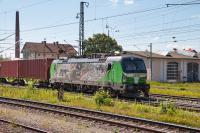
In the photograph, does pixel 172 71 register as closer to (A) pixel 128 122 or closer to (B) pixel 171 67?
(B) pixel 171 67

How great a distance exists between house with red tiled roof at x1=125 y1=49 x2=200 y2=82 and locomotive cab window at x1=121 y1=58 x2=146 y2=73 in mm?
29212

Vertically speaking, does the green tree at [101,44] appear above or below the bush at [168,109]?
above

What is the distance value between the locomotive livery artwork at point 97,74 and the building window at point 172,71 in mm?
25781

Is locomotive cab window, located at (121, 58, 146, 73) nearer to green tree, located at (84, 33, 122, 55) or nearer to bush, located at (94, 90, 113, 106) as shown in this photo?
bush, located at (94, 90, 113, 106)

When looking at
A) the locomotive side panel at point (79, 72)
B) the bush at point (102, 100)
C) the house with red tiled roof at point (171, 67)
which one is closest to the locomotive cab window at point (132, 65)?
the locomotive side panel at point (79, 72)

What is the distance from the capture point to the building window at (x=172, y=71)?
57344mm

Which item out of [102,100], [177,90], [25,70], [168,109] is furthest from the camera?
[25,70]

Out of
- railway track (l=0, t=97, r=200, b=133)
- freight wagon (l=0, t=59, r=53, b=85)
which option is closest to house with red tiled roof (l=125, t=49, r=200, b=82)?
freight wagon (l=0, t=59, r=53, b=85)

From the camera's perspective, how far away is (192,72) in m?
61.3

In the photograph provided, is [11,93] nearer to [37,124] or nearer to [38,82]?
[38,82]

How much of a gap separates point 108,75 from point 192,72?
38.8m

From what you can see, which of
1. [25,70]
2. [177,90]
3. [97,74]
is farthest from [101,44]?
[97,74]

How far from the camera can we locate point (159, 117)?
53.0 ft

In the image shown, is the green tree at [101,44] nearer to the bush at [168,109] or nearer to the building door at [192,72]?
the building door at [192,72]
